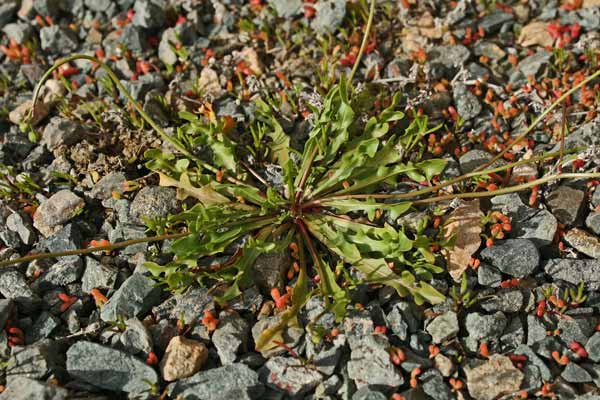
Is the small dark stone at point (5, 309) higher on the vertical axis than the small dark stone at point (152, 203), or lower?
lower

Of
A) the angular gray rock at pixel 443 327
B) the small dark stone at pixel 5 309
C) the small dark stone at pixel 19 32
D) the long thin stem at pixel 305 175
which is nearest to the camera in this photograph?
the angular gray rock at pixel 443 327

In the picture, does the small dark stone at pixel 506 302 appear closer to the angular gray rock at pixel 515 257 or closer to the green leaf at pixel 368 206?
the angular gray rock at pixel 515 257

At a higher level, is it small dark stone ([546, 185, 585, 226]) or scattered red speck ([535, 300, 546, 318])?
small dark stone ([546, 185, 585, 226])

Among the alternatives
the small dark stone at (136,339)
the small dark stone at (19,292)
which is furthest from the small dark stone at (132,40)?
the small dark stone at (136,339)

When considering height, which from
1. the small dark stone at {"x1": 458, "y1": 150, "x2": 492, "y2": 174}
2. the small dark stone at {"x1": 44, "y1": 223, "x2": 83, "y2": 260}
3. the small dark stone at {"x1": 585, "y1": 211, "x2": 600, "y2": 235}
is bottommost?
the small dark stone at {"x1": 44, "y1": 223, "x2": 83, "y2": 260}

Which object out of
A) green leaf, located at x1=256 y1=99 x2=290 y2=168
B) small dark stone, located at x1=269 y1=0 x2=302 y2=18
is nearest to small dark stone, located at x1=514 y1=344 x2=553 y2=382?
green leaf, located at x1=256 y1=99 x2=290 y2=168

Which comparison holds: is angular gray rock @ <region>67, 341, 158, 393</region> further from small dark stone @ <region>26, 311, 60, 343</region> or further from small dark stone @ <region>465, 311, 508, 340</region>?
small dark stone @ <region>465, 311, 508, 340</region>

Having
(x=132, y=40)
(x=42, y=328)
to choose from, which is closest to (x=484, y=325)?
(x=42, y=328)

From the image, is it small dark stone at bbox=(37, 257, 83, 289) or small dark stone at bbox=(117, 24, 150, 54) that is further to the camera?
small dark stone at bbox=(117, 24, 150, 54)
